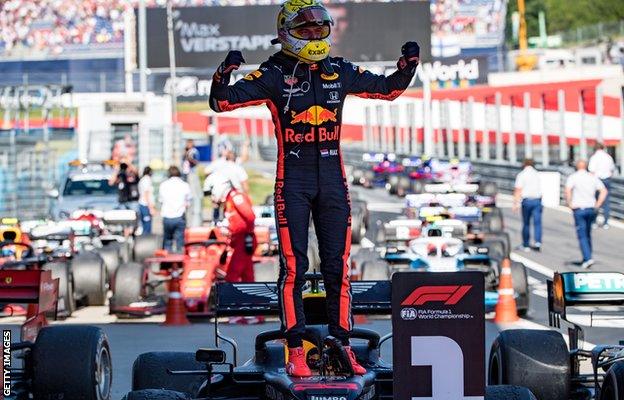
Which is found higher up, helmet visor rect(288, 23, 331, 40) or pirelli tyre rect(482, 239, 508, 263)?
helmet visor rect(288, 23, 331, 40)

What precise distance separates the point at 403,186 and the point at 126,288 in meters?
22.7

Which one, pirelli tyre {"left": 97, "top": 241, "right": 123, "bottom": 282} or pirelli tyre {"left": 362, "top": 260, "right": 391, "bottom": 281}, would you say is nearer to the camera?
pirelli tyre {"left": 362, "top": 260, "right": 391, "bottom": 281}

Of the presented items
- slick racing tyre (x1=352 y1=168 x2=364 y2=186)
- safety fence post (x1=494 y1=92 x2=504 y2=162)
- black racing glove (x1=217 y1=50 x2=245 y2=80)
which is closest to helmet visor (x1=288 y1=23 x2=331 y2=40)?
black racing glove (x1=217 y1=50 x2=245 y2=80)

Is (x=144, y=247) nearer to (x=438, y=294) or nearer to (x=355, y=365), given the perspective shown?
(x=355, y=365)

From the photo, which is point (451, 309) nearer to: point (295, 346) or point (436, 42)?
point (295, 346)

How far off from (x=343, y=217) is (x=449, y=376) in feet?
4.68

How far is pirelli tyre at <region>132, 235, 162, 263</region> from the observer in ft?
72.3

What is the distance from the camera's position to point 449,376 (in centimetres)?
684

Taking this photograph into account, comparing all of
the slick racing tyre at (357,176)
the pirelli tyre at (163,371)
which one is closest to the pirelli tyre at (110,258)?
the pirelli tyre at (163,371)

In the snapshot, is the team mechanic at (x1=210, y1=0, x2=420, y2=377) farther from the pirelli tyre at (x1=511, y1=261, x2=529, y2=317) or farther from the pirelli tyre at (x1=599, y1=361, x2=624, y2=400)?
the pirelli tyre at (x1=511, y1=261, x2=529, y2=317)

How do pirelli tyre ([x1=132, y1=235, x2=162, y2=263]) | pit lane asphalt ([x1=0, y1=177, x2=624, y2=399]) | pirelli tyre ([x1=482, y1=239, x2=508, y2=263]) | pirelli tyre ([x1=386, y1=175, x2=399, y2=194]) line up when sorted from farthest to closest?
pirelli tyre ([x1=386, y1=175, x2=399, y2=194]) → pirelli tyre ([x1=132, y1=235, x2=162, y2=263]) → pirelli tyre ([x1=482, y1=239, x2=508, y2=263]) → pit lane asphalt ([x1=0, y1=177, x2=624, y2=399])

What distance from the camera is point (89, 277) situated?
18.9 m

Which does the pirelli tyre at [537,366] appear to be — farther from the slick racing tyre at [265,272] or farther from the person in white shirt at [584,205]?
the person in white shirt at [584,205]

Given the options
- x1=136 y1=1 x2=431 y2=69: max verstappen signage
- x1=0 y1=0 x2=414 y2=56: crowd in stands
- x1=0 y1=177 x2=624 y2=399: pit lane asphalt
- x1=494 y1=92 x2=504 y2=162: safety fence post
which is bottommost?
x1=0 y1=177 x2=624 y2=399: pit lane asphalt
